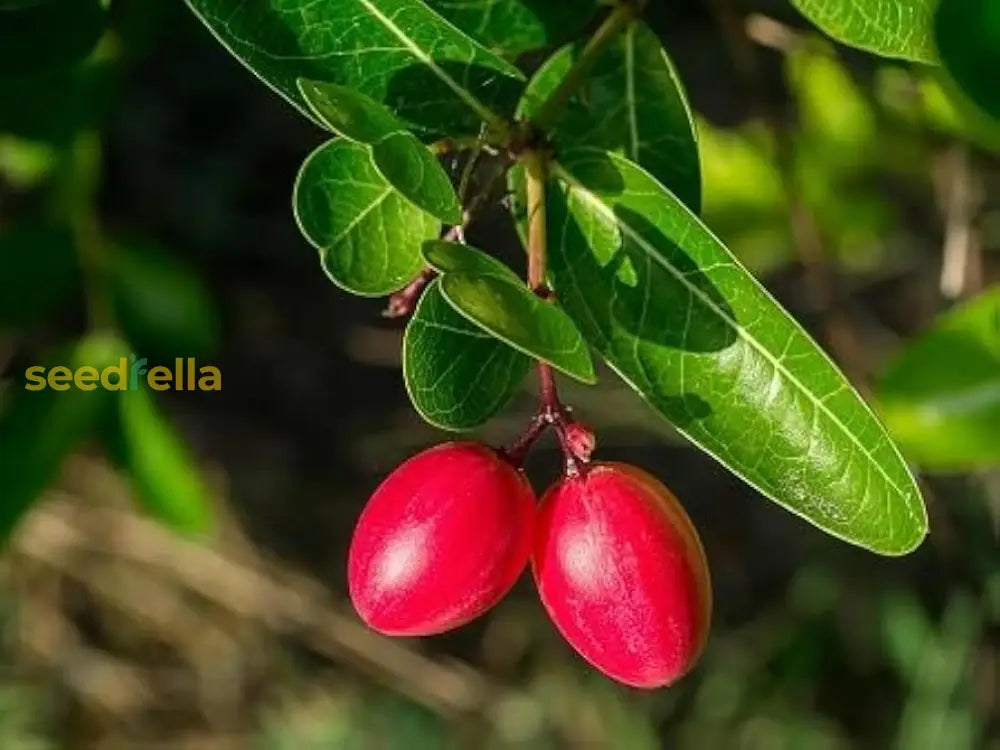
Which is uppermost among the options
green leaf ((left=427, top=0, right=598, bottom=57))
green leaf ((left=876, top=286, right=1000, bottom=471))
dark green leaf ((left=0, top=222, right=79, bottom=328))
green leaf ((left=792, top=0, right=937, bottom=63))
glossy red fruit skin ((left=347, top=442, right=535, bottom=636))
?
green leaf ((left=792, top=0, right=937, bottom=63))

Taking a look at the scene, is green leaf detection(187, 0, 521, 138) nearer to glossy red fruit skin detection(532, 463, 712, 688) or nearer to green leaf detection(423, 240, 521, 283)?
green leaf detection(423, 240, 521, 283)

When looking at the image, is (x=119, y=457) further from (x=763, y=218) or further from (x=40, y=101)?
(x=763, y=218)

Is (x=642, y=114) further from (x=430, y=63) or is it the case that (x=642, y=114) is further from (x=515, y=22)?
(x=430, y=63)

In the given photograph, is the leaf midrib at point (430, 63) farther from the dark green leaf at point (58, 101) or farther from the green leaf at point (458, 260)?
the dark green leaf at point (58, 101)

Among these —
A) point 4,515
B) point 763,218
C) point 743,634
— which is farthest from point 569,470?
point 743,634

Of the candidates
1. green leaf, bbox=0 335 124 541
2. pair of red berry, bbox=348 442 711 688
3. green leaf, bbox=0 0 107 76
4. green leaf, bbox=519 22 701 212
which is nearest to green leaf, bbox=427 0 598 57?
green leaf, bbox=519 22 701 212

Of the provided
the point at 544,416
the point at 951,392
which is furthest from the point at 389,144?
the point at 951,392
